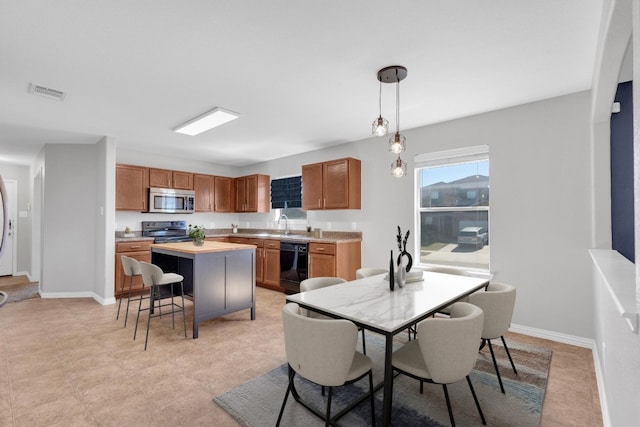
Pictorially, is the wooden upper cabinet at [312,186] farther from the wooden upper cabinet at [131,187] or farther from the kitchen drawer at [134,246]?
the wooden upper cabinet at [131,187]

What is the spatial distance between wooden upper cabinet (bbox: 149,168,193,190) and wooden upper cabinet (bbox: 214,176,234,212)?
600mm

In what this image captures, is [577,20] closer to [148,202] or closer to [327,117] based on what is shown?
[327,117]

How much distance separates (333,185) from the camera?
16.3 ft

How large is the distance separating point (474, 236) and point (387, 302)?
2429mm

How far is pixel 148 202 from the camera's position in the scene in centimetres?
554

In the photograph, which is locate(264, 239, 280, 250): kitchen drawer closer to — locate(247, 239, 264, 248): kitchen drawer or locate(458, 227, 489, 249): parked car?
locate(247, 239, 264, 248): kitchen drawer

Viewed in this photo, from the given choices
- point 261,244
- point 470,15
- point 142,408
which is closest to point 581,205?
point 470,15

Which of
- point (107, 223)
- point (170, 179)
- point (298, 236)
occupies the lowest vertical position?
point (298, 236)

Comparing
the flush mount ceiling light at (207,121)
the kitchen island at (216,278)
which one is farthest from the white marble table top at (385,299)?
the flush mount ceiling light at (207,121)

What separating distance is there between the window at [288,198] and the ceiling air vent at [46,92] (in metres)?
3.76

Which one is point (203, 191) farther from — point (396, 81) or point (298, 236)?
point (396, 81)

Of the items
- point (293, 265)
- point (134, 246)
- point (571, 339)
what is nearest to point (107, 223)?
→ point (134, 246)

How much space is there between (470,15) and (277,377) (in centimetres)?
293

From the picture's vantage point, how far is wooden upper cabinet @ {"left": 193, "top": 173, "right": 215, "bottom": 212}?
6352 millimetres
